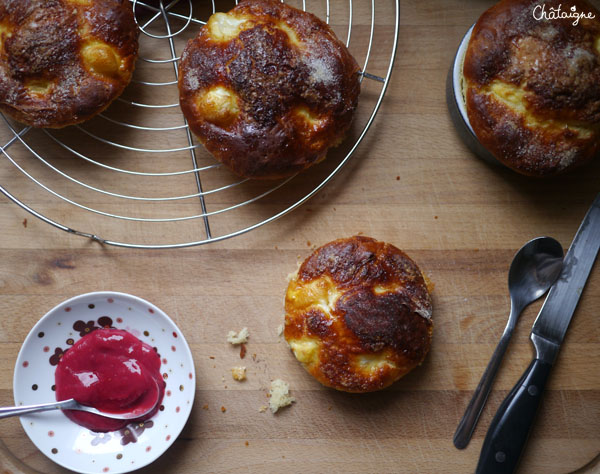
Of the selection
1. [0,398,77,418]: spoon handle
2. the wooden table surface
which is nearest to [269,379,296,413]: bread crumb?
the wooden table surface

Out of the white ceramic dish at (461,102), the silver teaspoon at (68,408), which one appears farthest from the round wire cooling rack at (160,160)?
the silver teaspoon at (68,408)

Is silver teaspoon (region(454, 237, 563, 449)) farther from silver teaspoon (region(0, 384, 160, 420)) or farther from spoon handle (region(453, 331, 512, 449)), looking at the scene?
silver teaspoon (region(0, 384, 160, 420))

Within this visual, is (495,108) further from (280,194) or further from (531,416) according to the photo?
(531,416)

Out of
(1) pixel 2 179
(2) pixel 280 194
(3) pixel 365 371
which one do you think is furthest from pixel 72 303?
(3) pixel 365 371

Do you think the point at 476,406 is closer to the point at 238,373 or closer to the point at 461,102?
the point at 238,373

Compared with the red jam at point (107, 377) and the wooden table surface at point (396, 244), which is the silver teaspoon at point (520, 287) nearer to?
the wooden table surface at point (396, 244)

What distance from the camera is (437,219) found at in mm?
2383

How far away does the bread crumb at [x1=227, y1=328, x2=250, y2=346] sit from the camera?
2.30m

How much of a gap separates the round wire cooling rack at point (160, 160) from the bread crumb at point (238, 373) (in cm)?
61

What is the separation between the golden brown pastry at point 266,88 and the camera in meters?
2.07

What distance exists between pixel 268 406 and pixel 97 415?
0.74m

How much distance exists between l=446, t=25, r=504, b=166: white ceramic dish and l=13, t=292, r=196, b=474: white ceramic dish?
5.16 feet

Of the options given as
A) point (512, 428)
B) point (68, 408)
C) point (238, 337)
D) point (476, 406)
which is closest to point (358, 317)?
point (238, 337)

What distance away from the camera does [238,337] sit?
7.59 feet
